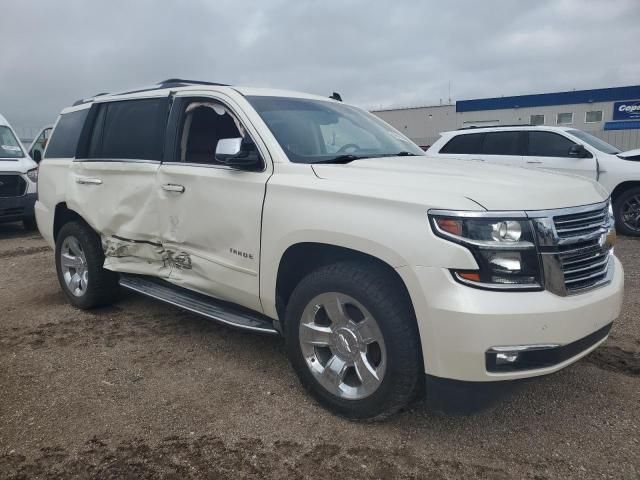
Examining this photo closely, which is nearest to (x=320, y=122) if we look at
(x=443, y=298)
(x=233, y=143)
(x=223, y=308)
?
(x=233, y=143)

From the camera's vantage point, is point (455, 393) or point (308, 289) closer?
point (455, 393)

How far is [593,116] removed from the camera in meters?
30.3

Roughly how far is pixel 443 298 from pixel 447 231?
31 centimetres

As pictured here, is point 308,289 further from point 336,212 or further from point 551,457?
point 551,457

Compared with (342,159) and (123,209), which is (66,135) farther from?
(342,159)

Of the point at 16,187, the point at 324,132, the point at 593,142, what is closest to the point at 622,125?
the point at 593,142

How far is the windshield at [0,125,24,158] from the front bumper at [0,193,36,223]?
43.5 inches

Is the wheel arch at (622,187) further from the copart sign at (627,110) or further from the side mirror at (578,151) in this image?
the copart sign at (627,110)

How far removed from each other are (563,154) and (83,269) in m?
7.69

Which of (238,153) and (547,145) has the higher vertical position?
(547,145)

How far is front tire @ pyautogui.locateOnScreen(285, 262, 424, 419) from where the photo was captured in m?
2.62

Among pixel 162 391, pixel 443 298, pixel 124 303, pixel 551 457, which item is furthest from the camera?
pixel 124 303

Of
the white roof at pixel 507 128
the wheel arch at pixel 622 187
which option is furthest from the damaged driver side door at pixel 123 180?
the wheel arch at pixel 622 187

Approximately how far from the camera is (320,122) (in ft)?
12.7
